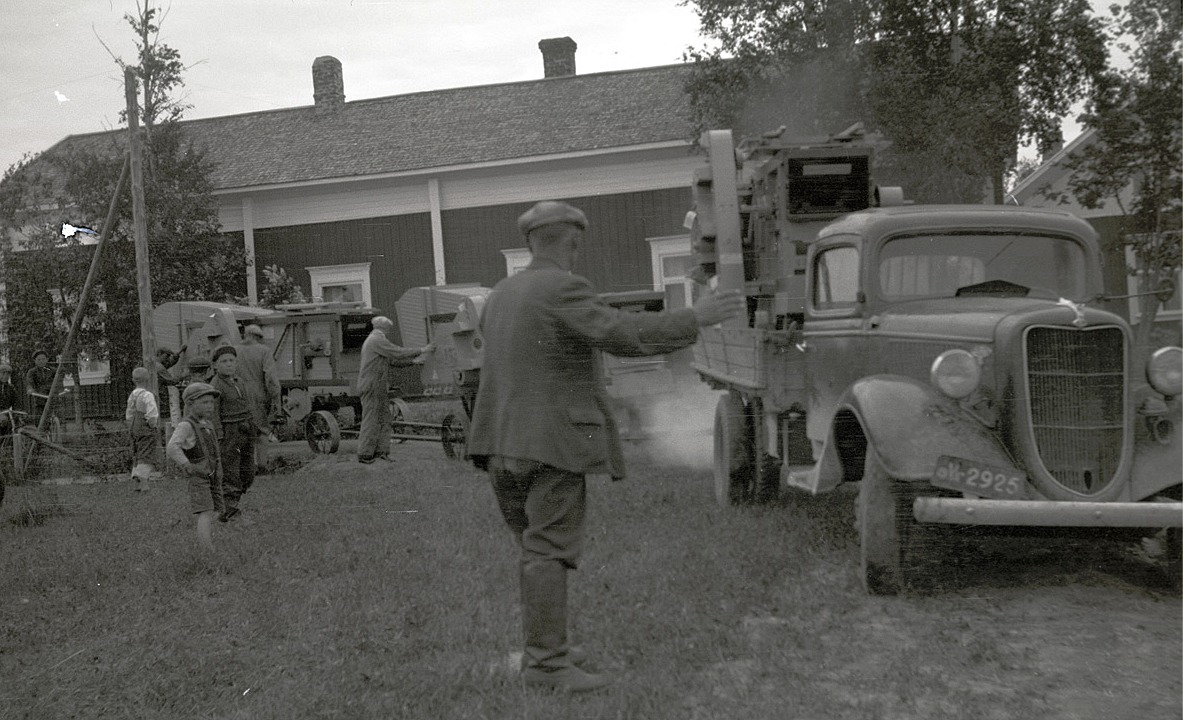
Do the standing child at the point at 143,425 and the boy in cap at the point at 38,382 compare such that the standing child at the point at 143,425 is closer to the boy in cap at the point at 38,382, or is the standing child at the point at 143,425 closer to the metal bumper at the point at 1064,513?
the boy in cap at the point at 38,382

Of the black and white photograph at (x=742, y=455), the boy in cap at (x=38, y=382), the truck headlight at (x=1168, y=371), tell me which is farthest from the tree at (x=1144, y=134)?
the boy in cap at (x=38, y=382)

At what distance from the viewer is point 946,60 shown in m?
12.0

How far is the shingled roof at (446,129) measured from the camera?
2180 cm

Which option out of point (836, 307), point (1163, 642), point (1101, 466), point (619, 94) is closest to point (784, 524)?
point (836, 307)

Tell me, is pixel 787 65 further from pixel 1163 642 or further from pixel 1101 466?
pixel 1163 642

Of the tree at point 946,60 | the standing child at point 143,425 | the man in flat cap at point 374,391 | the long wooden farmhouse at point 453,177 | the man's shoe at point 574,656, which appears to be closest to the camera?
the man's shoe at point 574,656

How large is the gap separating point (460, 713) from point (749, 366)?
434cm

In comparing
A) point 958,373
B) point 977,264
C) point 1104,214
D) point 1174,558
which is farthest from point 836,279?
point 1104,214

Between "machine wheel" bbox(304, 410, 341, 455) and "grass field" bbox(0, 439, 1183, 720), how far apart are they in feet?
26.6

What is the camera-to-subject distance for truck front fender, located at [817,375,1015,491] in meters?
5.53

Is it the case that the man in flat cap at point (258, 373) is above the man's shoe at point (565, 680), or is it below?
above

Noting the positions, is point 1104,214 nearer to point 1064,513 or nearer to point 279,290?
point 1064,513

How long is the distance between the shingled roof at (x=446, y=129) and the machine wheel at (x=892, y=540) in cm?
1517

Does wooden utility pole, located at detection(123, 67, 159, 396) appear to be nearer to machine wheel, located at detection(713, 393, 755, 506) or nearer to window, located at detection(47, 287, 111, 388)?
window, located at detection(47, 287, 111, 388)
